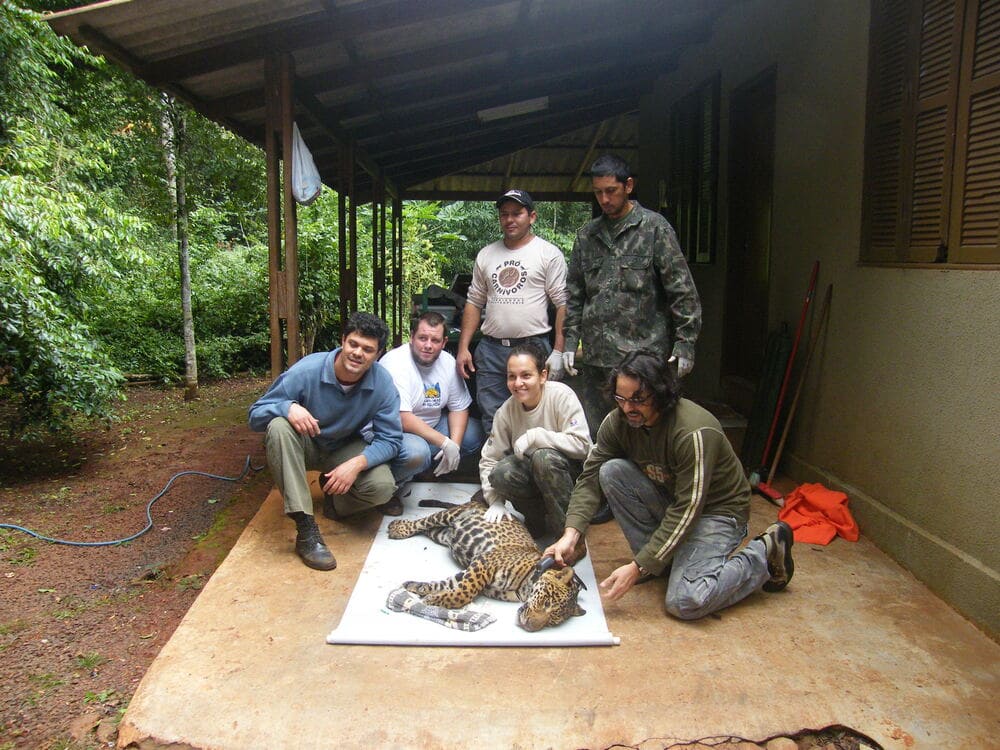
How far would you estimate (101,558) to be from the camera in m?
4.11

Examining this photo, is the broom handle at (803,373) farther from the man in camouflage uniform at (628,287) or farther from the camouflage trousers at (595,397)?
the camouflage trousers at (595,397)

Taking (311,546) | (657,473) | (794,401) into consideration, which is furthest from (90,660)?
(794,401)

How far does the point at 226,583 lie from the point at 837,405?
3137 millimetres

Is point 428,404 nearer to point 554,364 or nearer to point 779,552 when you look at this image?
point 554,364

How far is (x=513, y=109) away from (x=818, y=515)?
4.49m

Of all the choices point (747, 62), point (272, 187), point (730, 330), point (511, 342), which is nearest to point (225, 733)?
point (511, 342)

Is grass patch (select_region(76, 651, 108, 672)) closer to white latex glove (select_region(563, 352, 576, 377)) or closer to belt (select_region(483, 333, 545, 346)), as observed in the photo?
belt (select_region(483, 333, 545, 346))

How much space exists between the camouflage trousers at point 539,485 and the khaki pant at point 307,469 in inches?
22.2

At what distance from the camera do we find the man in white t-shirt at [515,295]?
13.6 ft

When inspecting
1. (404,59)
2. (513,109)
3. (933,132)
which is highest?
(513,109)

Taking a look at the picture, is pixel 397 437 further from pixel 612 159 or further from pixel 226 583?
pixel 612 159

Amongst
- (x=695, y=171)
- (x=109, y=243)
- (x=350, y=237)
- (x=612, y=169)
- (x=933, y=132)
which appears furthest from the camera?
(x=695, y=171)

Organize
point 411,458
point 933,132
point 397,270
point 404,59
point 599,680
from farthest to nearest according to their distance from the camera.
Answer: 1. point 397,270
2. point 404,59
3. point 411,458
4. point 933,132
5. point 599,680

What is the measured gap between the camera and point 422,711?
2.28 metres
